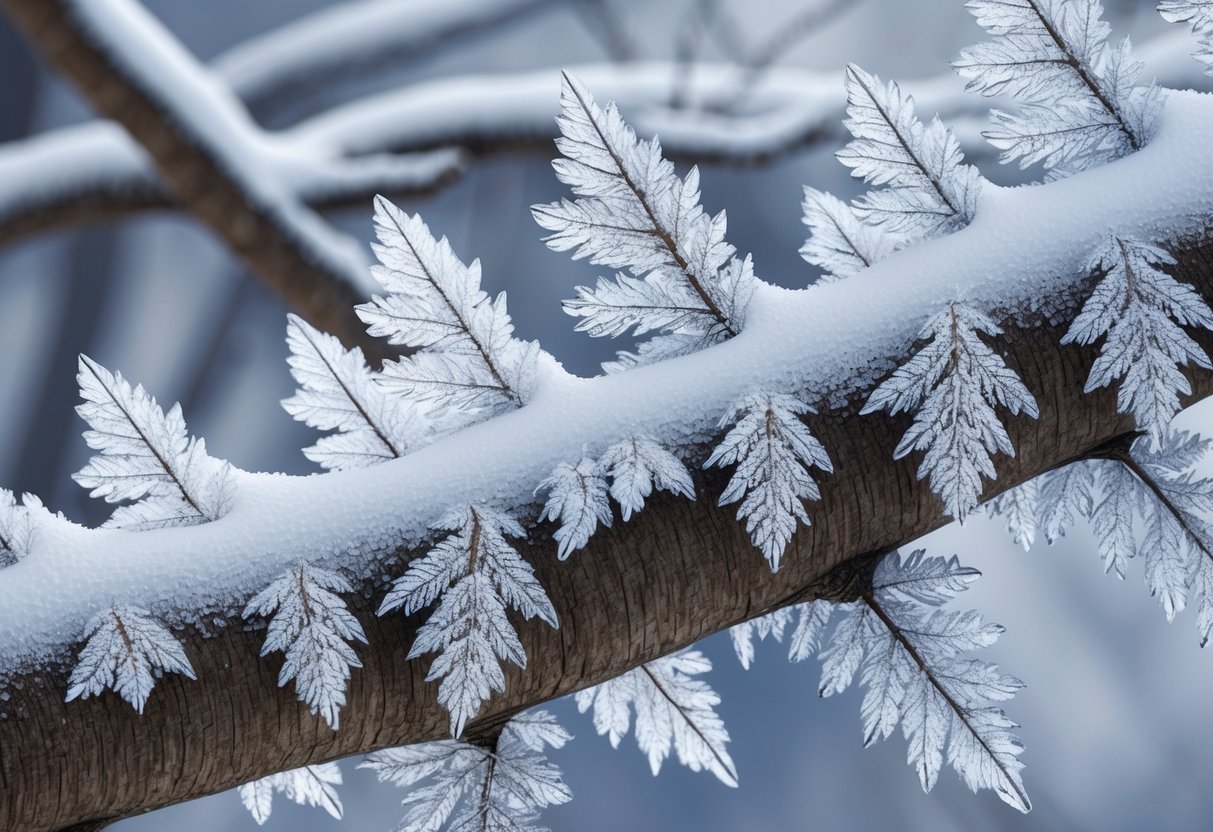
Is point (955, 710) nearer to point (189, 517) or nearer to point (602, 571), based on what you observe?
point (602, 571)

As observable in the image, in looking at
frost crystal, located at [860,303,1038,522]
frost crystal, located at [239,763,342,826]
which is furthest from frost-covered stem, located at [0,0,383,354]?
frost crystal, located at [860,303,1038,522]

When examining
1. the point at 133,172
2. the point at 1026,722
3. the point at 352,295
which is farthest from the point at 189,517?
the point at 1026,722

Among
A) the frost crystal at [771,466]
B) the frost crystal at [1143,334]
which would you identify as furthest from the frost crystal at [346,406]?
the frost crystal at [1143,334]

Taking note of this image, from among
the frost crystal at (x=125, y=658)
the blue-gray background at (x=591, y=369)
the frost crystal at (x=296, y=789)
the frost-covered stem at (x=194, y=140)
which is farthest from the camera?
the blue-gray background at (x=591, y=369)

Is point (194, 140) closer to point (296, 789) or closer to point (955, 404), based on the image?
point (296, 789)

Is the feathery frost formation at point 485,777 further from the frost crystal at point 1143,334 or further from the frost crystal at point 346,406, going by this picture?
the frost crystal at point 1143,334

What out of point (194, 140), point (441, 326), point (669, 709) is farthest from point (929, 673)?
point (194, 140)

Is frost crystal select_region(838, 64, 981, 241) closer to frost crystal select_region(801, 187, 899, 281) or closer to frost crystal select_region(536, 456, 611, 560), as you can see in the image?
frost crystal select_region(801, 187, 899, 281)
